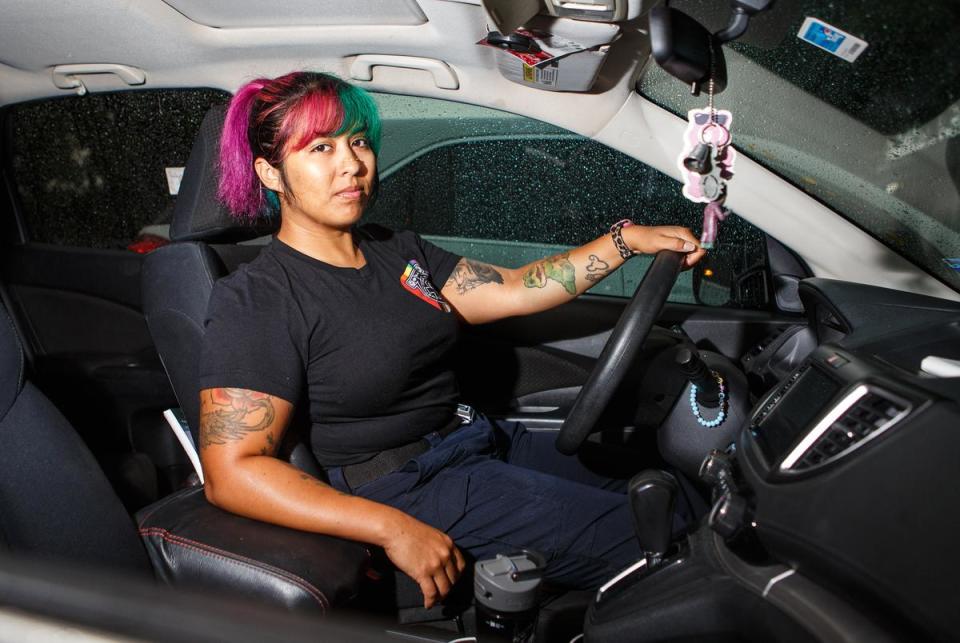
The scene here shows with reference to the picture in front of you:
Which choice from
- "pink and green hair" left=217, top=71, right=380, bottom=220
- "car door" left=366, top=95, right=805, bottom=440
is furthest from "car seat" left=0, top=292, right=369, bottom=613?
"car door" left=366, top=95, right=805, bottom=440

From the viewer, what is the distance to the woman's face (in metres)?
1.50

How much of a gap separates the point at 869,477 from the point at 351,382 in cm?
91

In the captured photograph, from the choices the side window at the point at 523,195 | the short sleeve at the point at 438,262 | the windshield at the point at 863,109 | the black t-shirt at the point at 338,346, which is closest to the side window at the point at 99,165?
the side window at the point at 523,195

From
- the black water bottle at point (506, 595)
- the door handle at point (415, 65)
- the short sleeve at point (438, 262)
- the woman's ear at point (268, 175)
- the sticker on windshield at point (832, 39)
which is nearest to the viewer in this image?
the black water bottle at point (506, 595)

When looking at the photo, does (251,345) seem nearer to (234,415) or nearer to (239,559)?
(234,415)

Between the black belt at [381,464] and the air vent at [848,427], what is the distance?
81 centimetres

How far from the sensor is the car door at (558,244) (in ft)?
6.49

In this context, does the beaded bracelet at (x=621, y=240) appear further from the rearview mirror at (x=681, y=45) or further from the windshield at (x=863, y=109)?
the rearview mirror at (x=681, y=45)

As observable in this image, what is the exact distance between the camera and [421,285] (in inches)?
64.8

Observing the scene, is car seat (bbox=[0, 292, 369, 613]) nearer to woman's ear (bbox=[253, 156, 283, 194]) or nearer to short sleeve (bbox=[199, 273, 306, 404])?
short sleeve (bbox=[199, 273, 306, 404])

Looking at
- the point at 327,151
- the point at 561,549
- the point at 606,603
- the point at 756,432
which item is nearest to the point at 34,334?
the point at 327,151

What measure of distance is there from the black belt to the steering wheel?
1.30ft

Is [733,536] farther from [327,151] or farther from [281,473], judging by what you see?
[327,151]

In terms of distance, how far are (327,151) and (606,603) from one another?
3.21 ft
